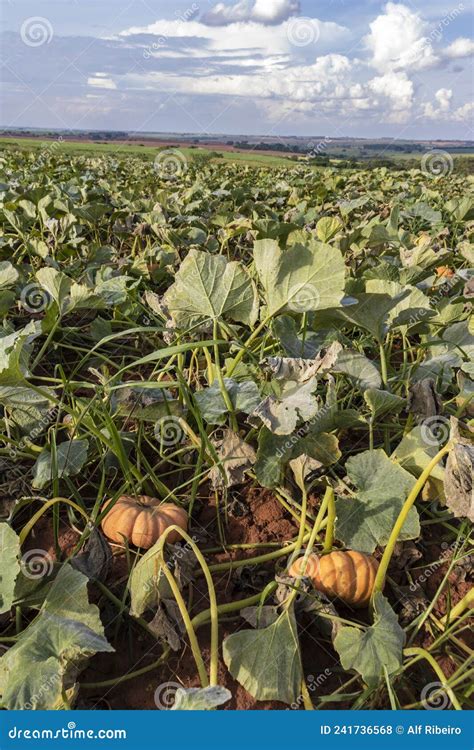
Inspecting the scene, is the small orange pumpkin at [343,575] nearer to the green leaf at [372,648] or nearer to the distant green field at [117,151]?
the green leaf at [372,648]

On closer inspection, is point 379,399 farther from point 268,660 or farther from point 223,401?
point 268,660

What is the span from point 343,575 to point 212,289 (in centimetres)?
83

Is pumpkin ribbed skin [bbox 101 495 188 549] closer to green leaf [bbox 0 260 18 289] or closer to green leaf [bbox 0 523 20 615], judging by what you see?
green leaf [bbox 0 523 20 615]

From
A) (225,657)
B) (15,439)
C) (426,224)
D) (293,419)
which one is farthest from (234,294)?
(426,224)

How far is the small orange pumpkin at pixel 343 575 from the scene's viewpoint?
4.04 ft

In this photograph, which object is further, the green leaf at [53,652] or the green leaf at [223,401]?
the green leaf at [223,401]

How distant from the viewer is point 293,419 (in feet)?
3.92

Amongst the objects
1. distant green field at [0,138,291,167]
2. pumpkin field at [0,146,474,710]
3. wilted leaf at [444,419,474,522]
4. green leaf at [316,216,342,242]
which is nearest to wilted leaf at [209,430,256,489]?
pumpkin field at [0,146,474,710]

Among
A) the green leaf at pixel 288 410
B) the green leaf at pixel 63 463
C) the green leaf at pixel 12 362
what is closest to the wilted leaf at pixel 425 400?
the green leaf at pixel 288 410

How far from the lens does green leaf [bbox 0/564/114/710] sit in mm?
901

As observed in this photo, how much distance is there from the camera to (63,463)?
1.45 m

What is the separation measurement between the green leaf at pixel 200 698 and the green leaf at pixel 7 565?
394 mm

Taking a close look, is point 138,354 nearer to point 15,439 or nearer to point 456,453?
point 15,439

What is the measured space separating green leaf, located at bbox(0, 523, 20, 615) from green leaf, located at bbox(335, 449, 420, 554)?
635 mm
